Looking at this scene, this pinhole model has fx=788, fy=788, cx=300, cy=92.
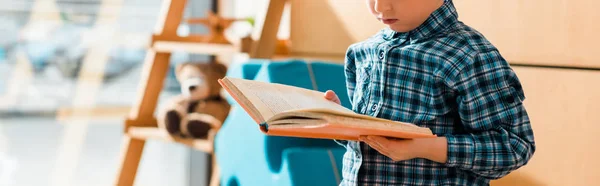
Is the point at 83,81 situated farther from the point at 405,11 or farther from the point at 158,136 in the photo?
the point at 405,11

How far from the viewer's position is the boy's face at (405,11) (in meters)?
1.00

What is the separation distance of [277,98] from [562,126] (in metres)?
0.54

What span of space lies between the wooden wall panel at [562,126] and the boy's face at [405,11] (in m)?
0.35

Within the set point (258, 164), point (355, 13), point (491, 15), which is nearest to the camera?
point (491, 15)

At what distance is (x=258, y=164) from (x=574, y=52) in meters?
0.71

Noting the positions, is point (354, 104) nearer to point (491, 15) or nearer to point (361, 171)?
point (361, 171)

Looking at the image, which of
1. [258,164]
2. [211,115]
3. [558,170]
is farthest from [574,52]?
[211,115]

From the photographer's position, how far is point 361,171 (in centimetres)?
105

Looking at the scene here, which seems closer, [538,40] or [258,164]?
[538,40]

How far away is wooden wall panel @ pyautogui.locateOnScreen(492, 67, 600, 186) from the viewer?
4.00 feet

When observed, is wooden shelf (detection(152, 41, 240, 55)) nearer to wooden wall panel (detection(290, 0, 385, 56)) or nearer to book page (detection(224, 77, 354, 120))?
wooden wall panel (detection(290, 0, 385, 56))

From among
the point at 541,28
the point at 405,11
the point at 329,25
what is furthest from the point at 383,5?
the point at 329,25

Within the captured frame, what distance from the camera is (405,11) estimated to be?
1005mm

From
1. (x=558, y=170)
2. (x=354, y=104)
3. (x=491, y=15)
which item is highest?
(x=491, y=15)
